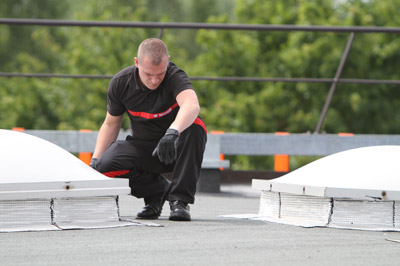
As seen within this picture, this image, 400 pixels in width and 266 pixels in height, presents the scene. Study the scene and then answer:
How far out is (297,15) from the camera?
3966cm

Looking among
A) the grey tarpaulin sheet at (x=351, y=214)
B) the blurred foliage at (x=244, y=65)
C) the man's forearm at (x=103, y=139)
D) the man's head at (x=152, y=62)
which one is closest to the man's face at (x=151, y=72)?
the man's head at (x=152, y=62)

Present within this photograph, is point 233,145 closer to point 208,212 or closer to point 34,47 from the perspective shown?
point 208,212

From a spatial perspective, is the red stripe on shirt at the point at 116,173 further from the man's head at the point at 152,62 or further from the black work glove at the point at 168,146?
the man's head at the point at 152,62

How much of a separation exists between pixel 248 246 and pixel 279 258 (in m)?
0.34

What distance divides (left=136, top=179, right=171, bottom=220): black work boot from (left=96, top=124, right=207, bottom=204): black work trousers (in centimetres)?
3

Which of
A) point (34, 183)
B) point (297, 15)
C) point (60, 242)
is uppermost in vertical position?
point (297, 15)

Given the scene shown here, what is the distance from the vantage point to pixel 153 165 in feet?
15.8

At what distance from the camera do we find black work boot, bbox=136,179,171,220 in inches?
187

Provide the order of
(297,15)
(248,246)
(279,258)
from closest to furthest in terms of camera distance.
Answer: (279,258)
(248,246)
(297,15)

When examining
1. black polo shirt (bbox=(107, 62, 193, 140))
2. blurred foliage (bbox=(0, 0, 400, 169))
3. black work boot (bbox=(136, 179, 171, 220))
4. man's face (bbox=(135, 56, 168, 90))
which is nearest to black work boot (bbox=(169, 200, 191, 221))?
black work boot (bbox=(136, 179, 171, 220))

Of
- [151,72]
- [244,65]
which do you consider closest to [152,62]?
[151,72]

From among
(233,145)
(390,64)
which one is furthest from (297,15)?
(233,145)

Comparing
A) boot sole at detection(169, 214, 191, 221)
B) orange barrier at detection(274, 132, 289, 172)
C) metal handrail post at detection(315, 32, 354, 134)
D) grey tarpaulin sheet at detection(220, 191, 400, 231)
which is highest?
metal handrail post at detection(315, 32, 354, 134)

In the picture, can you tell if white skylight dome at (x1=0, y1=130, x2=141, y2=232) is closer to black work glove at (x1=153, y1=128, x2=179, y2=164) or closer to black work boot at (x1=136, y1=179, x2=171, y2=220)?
black work glove at (x1=153, y1=128, x2=179, y2=164)
